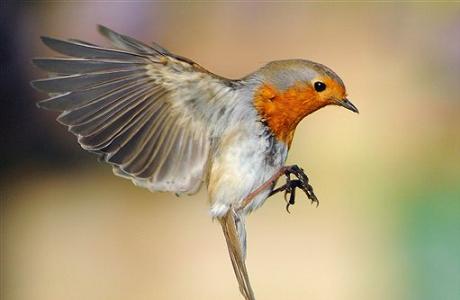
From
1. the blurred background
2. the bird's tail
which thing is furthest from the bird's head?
the blurred background

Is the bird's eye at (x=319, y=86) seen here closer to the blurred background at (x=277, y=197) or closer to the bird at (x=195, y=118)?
the bird at (x=195, y=118)

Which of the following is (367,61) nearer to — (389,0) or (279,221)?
(389,0)

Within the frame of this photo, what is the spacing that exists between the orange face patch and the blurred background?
8.87 feet

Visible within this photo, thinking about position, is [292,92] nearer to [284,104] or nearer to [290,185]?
[284,104]

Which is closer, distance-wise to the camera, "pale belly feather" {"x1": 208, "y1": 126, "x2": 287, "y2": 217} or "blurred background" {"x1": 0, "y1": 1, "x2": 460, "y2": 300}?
"pale belly feather" {"x1": 208, "y1": 126, "x2": 287, "y2": 217}

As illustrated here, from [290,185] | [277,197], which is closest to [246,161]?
[290,185]

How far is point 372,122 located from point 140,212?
1314 mm

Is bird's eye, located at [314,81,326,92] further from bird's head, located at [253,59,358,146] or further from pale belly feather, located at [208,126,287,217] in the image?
pale belly feather, located at [208,126,287,217]

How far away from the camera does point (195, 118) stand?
70.2 inches

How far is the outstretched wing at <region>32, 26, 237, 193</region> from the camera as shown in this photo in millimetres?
1721

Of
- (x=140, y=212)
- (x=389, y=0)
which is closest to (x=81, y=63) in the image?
(x=140, y=212)

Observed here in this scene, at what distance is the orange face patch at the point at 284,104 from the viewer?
174 cm

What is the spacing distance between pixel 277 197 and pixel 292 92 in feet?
11.2

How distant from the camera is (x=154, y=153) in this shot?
5.87ft
